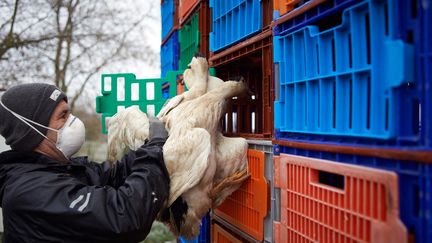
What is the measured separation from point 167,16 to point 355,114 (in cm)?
375

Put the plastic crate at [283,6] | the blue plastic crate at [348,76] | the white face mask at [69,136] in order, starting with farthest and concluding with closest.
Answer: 1. the white face mask at [69,136]
2. the plastic crate at [283,6]
3. the blue plastic crate at [348,76]

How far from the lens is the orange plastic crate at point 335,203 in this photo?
1.18m

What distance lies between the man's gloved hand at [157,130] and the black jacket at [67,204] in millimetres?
298

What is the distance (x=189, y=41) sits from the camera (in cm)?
357

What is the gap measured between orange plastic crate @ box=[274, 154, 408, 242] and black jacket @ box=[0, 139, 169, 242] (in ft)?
1.88

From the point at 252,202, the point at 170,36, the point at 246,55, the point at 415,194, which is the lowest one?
the point at 252,202

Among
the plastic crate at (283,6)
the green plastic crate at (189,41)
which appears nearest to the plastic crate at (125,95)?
the green plastic crate at (189,41)

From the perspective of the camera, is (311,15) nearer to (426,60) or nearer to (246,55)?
(426,60)

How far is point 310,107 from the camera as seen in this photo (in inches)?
63.9

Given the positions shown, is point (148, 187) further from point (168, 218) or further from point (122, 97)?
point (122, 97)

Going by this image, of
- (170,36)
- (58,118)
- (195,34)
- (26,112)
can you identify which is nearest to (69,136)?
(58,118)

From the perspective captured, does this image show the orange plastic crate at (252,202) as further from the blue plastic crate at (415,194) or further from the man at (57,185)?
the blue plastic crate at (415,194)

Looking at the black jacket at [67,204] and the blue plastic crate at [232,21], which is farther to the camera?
the blue plastic crate at [232,21]

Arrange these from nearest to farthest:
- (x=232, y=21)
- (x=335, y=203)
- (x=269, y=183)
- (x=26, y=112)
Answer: (x=335, y=203)
(x=26, y=112)
(x=269, y=183)
(x=232, y=21)
